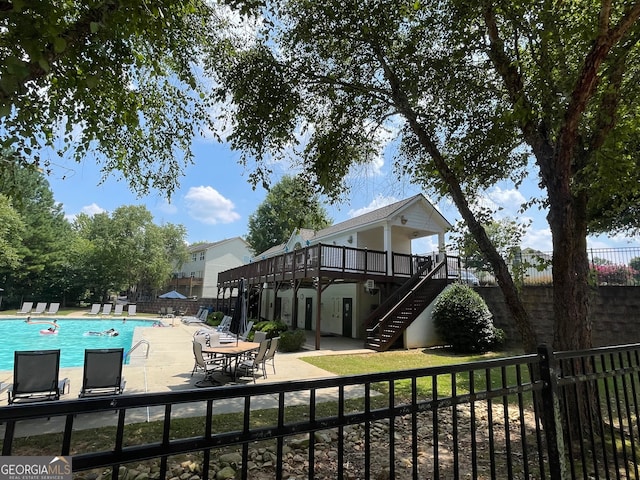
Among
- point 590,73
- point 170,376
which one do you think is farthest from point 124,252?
point 590,73

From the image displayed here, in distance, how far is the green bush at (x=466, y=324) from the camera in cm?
1343

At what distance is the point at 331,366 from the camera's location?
420 inches

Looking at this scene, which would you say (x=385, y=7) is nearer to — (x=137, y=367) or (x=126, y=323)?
(x=137, y=367)

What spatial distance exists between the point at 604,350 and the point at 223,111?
6.67 meters

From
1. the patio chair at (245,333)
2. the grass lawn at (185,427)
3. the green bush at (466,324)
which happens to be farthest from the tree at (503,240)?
the patio chair at (245,333)

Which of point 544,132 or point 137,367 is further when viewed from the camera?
point 137,367

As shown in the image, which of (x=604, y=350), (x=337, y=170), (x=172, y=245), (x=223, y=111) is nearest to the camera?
(x=604, y=350)

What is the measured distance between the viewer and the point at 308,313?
935 inches

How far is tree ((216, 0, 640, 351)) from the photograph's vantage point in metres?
4.77

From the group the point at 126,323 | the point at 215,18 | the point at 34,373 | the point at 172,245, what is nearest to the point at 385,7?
the point at 215,18

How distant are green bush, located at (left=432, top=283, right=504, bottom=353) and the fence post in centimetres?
1158

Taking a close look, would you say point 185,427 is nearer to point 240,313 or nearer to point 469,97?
point 469,97

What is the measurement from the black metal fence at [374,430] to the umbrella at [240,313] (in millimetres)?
8080

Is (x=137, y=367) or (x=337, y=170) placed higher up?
(x=337, y=170)
